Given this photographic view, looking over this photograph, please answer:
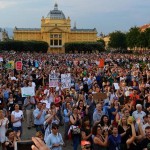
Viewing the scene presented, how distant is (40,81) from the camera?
22.2m

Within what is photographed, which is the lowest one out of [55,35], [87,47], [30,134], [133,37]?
[30,134]

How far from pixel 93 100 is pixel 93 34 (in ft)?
442

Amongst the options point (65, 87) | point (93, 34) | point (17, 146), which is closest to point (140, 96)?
point (65, 87)

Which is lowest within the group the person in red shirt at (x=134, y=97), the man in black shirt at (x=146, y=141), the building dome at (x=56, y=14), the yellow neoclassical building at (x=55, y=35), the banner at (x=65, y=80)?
the man in black shirt at (x=146, y=141)

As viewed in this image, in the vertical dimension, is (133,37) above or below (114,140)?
above

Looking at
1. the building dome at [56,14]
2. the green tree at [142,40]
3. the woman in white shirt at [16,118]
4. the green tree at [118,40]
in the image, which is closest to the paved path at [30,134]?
the woman in white shirt at [16,118]

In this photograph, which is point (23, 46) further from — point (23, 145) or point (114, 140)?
point (23, 145)

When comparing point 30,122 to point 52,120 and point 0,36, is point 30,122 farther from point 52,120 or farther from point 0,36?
point 0,36

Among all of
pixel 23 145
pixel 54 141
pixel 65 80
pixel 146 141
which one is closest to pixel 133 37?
pixel 65 80

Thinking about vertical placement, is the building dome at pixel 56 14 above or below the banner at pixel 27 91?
above

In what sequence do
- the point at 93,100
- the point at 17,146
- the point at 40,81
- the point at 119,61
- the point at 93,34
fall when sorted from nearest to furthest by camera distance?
the point at 17,146 < the point at 93,100 < the point at 40,81 < the point at 119,61 < the point at 93,34

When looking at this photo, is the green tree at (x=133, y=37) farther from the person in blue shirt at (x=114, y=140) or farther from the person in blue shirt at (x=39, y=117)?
the person in blue shirt at (x=114, y=140)

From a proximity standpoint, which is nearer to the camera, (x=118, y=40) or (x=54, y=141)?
(x=54, y=141)

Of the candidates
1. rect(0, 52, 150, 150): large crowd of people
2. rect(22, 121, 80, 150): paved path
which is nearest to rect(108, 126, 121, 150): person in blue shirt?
rect(0, 52, 150, 150): large crowd of people
